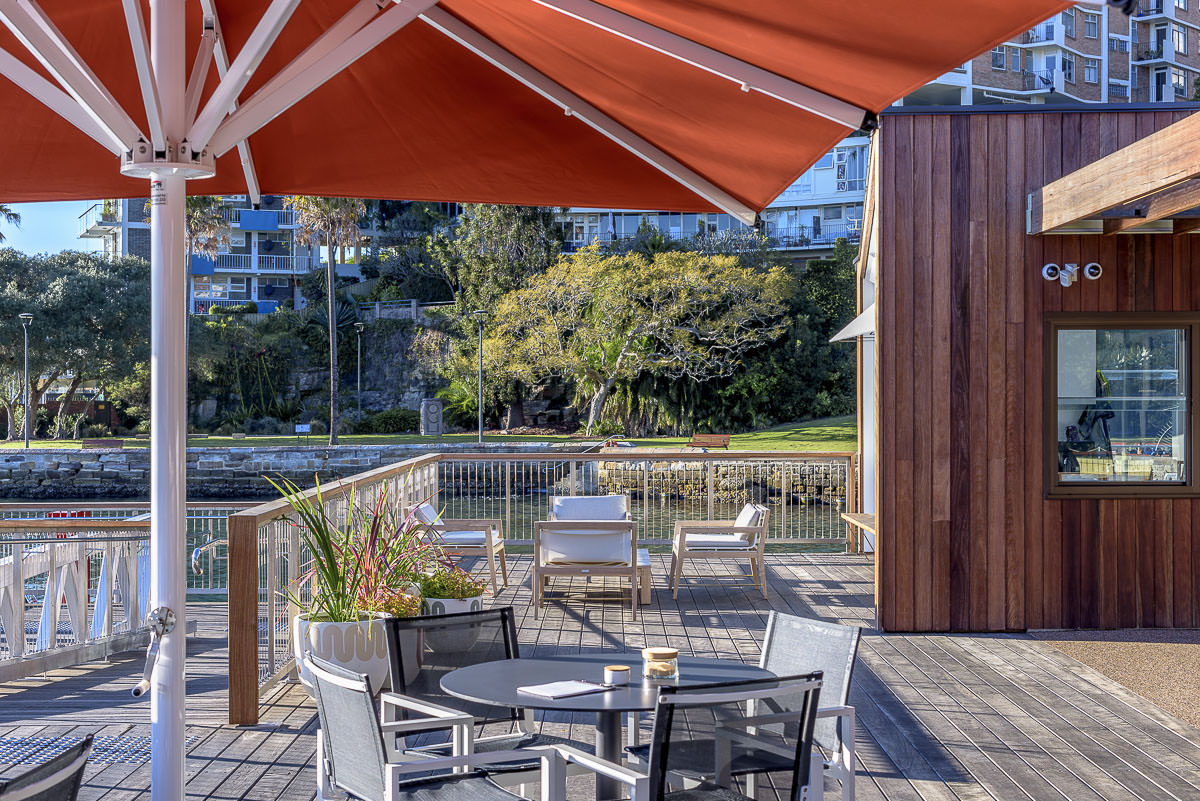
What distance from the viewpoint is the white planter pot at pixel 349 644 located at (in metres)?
4.85

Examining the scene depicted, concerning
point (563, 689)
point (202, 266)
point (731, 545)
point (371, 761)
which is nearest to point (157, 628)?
point (371, 761)

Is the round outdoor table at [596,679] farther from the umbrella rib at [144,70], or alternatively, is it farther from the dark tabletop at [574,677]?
the umbrella rib at [144,70]

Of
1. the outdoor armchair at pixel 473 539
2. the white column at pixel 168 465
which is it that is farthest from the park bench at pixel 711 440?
the white column at pixel 168 465

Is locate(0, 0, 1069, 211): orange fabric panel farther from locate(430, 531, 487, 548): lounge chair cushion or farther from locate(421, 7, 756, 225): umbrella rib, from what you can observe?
locate(430, 531, 487, 548): lounge chair cushion

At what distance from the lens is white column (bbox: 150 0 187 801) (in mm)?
2840

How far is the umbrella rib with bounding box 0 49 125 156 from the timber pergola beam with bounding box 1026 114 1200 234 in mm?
4296

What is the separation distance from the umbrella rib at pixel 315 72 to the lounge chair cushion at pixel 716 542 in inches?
240

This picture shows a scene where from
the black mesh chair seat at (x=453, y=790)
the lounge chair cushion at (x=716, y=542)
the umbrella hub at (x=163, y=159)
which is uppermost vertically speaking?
the umbrella hub at (x=163, y=159)

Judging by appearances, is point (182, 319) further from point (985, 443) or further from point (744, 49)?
A: point (985, 443)

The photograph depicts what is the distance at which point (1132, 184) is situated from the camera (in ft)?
17.8

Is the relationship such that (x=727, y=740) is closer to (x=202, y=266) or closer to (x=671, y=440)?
(x=671, y=440)

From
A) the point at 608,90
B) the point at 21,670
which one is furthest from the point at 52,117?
the point at 21,670

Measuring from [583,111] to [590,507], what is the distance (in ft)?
17.9

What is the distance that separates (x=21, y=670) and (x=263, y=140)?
3.86 metres
